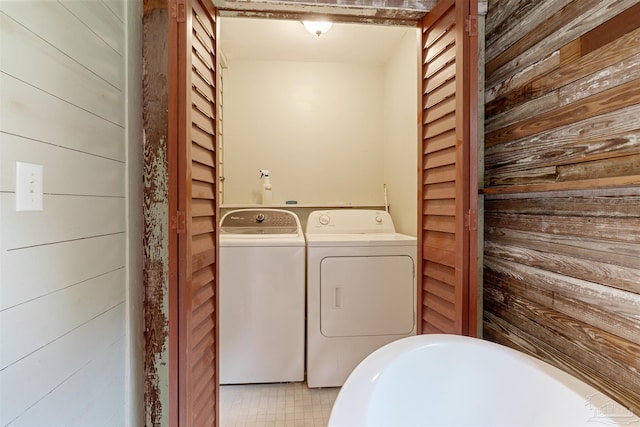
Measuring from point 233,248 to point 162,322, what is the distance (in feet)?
2.35

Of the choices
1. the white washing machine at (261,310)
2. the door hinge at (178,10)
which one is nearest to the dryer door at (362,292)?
the white washing machine at (261,310)

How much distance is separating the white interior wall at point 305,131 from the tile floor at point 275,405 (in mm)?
1452

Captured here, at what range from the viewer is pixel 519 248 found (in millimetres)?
1213

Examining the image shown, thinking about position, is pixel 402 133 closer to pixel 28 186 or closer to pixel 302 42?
pixel 302 42

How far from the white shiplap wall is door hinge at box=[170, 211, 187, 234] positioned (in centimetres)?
22

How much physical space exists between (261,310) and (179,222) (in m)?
1.05

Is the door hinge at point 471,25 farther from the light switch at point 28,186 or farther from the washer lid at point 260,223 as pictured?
the washer lid at point 260,223

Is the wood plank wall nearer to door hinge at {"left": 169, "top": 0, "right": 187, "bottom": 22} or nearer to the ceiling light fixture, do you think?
the ceiling light fixture

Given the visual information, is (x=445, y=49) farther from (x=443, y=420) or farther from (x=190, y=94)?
(x=443, y=420)

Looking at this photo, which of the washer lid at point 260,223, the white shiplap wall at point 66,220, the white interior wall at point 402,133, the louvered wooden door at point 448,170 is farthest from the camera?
the washer lid at point 260,223

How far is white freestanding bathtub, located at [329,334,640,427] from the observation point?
80 centimetres

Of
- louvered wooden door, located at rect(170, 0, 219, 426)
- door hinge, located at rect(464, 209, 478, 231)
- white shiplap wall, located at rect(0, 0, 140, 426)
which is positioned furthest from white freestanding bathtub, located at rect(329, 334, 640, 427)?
white shiplap wall, located at rect(0, 0, 140, 426)

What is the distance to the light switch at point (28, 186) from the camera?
71 centimetres

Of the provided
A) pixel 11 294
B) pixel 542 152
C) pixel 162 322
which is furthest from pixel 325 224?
pixel 11 294
